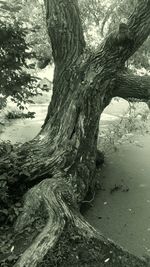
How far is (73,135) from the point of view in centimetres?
575

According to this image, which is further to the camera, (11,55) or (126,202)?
(126,202)

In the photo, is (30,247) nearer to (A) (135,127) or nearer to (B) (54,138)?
(B) (54,138)

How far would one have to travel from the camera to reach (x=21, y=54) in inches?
189

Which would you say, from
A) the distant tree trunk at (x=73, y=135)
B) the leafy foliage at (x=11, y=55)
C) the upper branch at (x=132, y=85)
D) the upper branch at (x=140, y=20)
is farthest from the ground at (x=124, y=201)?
the upper branch at (x=140, y=20)

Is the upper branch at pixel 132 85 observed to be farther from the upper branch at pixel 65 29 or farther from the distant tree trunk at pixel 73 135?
the upper branch at pixel 65 29

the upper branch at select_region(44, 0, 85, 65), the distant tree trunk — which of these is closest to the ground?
the distant tree trunk

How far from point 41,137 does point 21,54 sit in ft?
5.21

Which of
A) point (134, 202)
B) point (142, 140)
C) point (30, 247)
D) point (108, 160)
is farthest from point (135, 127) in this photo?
point (30, 247)

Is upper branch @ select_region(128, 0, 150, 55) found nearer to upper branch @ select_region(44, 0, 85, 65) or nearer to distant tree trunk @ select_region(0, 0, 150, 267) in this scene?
distant tree trunk @ select_region(0, 0, 150, 267)

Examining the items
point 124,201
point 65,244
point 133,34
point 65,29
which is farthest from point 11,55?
point 124,201

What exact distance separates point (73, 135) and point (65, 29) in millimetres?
1881

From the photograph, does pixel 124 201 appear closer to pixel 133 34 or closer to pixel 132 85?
pixel 132 85

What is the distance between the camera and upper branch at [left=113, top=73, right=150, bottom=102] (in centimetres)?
641

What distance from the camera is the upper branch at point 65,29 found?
6332mm
